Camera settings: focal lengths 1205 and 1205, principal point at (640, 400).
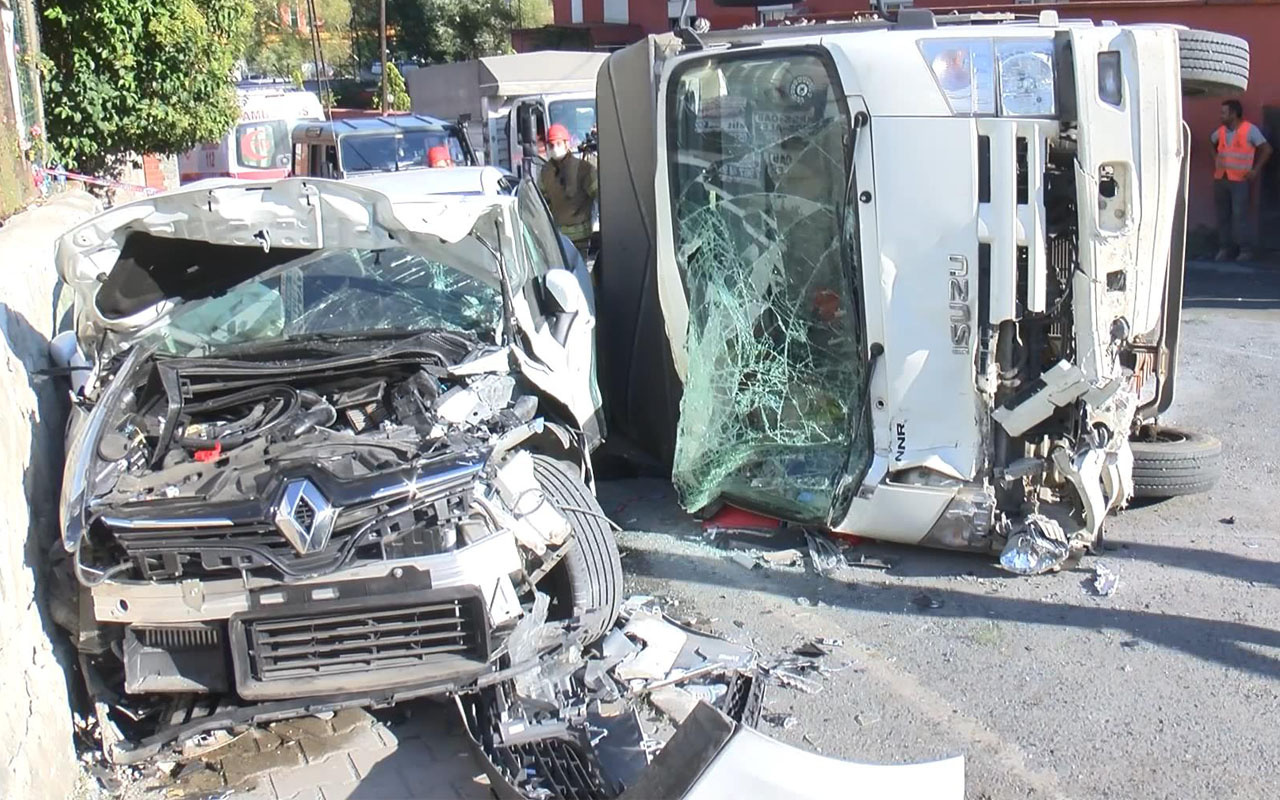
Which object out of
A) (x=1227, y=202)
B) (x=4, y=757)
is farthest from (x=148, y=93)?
(x=1227, y=202)

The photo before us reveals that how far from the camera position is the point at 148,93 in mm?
12383

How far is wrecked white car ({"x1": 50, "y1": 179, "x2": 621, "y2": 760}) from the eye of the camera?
386 centimetres

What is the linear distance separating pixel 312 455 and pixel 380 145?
9.96 m

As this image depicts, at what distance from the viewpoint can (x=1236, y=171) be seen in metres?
13.1

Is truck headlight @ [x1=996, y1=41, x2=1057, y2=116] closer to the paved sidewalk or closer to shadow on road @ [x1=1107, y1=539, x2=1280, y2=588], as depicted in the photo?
shadow on road @ [x1=1107, y1=539, x2=1280, y2=588]

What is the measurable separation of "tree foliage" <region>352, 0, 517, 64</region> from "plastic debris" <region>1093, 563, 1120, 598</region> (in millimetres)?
30627

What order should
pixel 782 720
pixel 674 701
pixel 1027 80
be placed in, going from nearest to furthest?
pixel 782 720 < pixel 674 701 < pixel 1027 80

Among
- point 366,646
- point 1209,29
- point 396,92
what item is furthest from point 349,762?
→ point 396,92

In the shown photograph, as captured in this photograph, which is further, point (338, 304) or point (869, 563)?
point (869, 563)

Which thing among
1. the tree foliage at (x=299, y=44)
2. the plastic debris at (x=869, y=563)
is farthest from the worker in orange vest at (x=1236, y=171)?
the tree foliage at (x=299, y=44)

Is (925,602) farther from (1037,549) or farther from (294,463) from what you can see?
(294,463)

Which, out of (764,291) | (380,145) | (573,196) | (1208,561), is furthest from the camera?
(380,145)

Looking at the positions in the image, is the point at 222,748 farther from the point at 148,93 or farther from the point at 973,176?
the point at 148,93

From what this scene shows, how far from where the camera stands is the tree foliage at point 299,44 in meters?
37.7
